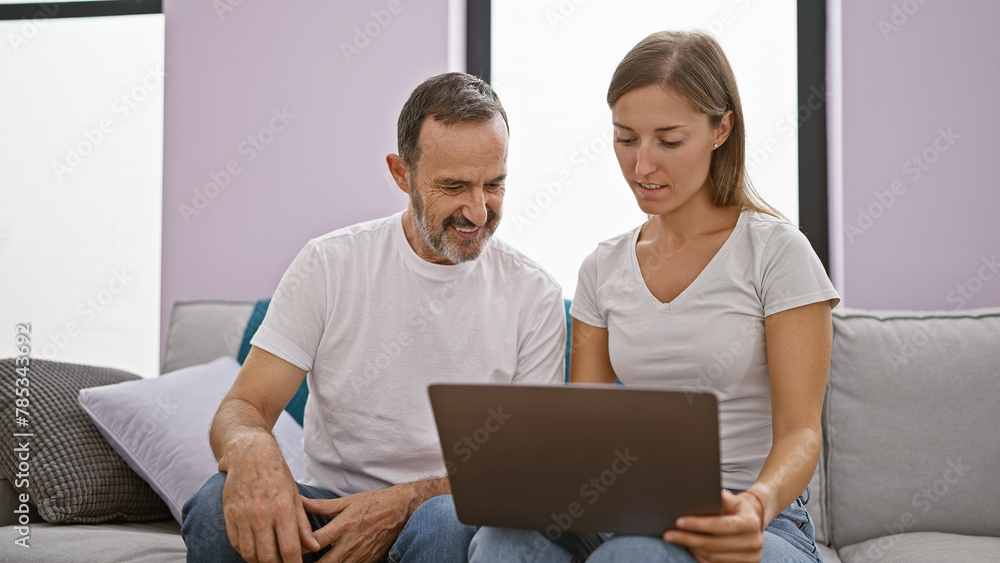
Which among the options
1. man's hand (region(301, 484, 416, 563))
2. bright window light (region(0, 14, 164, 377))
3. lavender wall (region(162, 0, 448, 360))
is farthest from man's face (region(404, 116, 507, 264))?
bright window light (region(0, 14, 164, 377))

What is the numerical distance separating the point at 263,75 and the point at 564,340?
1656 mm

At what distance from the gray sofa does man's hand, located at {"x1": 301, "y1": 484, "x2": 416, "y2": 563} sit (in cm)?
44

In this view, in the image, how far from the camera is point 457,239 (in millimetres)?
1385

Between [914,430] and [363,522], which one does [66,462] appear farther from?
[914,430]

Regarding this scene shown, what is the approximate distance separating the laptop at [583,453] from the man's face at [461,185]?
57cm

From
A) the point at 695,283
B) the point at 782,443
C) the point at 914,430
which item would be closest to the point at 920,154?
the point at 914,430

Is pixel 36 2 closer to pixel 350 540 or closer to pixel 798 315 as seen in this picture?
pixel 350 540

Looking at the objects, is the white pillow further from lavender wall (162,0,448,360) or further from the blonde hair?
the blonde hair

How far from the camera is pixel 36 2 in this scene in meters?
2.92

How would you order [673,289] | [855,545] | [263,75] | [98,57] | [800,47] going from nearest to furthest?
[673,289], [855,545], [800,47], [263,75], [98,57]

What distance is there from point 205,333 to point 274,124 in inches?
34.6

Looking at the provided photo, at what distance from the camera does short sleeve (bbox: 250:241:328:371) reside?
4.46 feet

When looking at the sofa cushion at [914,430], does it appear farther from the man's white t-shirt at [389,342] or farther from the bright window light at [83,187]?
the bright window light at [83,187]

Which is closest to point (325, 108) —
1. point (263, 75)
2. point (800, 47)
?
point (263, 75)
